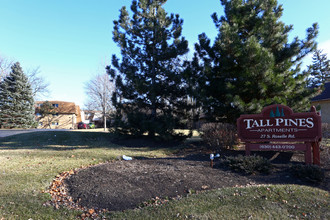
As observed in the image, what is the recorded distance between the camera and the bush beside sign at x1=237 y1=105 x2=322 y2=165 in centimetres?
698

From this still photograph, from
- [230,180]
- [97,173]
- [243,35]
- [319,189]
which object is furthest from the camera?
[243,35]

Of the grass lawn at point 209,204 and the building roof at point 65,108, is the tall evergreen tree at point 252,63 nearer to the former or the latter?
the grass lawn at point 209,204

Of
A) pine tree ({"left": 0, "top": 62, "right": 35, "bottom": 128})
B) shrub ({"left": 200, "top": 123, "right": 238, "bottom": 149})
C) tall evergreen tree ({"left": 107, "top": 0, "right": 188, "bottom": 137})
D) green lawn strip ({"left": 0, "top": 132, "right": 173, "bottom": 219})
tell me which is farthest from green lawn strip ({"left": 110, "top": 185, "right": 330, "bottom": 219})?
pine tree ({"left": 0, "top": 62, "right": 35, "bottom": 128})

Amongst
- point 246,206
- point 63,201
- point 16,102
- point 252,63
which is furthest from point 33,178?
point 16,102

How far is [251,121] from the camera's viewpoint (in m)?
7.83

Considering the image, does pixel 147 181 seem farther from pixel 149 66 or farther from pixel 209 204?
pixel 149 66

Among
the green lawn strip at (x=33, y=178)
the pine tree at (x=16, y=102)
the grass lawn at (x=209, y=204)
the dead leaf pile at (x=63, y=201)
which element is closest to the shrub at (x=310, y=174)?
the grass lawn at (x=209, y=204)

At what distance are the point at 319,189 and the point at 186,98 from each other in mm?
8586

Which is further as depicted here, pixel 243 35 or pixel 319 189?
pixel 243 35

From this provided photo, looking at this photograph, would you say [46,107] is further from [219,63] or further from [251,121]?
[251,121]

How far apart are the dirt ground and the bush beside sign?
2.68ft

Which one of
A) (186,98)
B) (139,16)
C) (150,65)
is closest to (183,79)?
(186,98)

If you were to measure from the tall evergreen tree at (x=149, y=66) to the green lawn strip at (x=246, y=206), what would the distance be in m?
7.70

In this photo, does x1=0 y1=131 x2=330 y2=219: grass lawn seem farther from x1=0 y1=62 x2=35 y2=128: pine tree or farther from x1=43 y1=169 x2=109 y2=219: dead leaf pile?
x1=0 y1=62 x2=35 y2=128: pine tree
